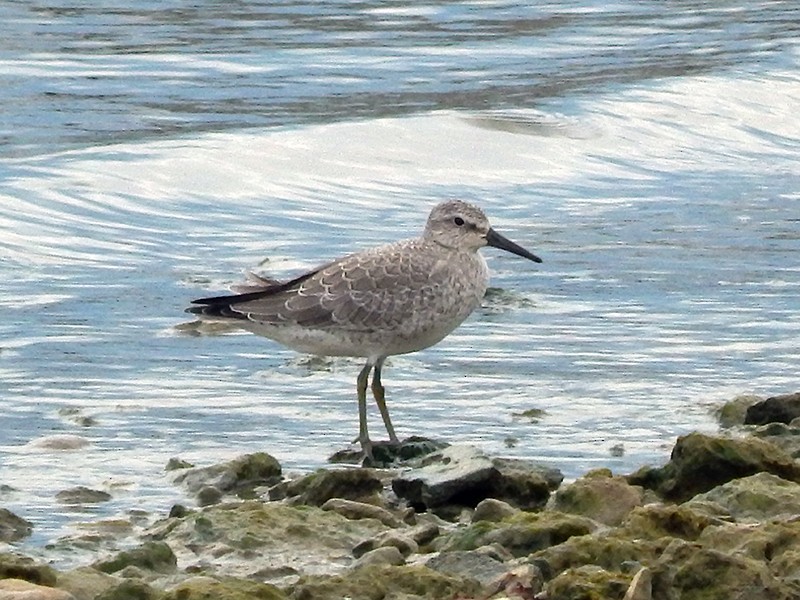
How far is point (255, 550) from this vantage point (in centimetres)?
753

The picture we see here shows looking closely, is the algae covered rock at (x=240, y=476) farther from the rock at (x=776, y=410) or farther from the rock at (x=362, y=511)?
the rock at (x=776, y=410)

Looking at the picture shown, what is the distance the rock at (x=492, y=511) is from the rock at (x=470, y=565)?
0.92 metres

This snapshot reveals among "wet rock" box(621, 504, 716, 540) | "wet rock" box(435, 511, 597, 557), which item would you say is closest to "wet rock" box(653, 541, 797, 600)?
"wet rock" box(621, 504, 716, 540)

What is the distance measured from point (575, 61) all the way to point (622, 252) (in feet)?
28.1

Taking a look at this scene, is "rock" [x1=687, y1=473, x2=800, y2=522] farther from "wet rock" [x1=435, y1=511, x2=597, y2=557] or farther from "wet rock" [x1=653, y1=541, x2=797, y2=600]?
"wet rock" [x1=653, y1=541, x2=797, y2=600]

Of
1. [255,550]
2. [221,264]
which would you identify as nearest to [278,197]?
[221,264]

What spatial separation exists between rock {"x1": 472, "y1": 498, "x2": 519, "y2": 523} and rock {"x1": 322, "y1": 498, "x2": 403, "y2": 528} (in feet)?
1.06

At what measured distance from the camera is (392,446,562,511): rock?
8219 mm

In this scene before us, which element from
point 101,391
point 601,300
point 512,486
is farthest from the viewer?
point 601,300

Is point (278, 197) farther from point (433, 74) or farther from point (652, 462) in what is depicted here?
point (652, 462)

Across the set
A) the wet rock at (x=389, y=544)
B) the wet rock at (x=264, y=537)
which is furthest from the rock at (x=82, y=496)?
the wet rock at (x=389, y=544)

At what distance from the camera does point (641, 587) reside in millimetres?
6109

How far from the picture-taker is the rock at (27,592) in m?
6.32

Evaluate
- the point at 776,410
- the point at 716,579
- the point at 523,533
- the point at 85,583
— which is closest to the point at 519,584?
the point at 716,579
